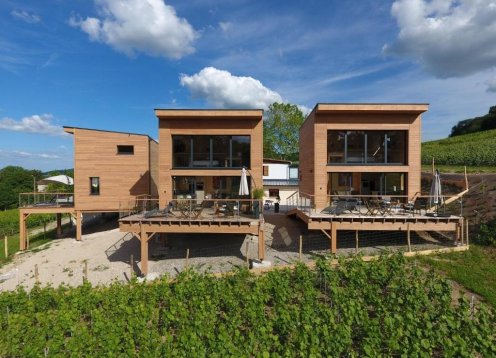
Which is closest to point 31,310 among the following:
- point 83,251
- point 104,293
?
point 104,293

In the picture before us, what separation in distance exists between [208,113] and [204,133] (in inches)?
50.5

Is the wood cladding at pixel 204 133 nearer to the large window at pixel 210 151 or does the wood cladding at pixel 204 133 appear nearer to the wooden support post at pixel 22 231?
the large window at pixel 210 151

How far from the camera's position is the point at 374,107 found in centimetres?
1611

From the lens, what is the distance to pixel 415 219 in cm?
1324

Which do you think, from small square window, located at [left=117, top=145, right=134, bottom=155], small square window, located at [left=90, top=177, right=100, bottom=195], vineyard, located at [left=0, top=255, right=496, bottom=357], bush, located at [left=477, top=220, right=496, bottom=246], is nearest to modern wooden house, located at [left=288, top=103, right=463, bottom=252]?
bush, located at [left=477, top=220, right=496, bottom=246]

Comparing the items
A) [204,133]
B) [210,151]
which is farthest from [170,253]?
[204,133]

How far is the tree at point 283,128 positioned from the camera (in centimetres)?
5297

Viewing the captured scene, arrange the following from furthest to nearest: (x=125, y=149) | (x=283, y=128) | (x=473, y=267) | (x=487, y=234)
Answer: (x=283, y=128) → (x=125, y=149) → (x=487, y=234) → (x=473, y=267)

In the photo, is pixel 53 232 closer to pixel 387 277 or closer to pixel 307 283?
pixel 307 283

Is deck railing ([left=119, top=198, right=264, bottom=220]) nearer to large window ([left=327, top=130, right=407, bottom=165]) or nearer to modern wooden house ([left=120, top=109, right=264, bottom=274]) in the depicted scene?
modern wooden house ([left=120, top=109, right=264, bottom=274])

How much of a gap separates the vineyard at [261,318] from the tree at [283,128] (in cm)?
4425

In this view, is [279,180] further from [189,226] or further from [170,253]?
[189,226]

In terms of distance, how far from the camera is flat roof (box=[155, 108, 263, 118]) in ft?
53.4

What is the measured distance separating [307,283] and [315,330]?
239 centimetres
